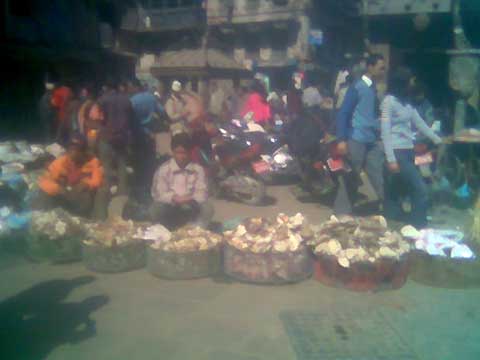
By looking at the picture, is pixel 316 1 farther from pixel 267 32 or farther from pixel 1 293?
pixel 1 293

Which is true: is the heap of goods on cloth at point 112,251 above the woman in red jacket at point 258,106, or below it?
below

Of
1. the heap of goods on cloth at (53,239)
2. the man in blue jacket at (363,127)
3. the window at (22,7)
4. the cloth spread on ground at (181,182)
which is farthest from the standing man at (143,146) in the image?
the window at (22,7)

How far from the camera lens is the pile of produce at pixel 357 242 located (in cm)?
482

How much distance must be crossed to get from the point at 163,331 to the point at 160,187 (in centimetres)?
230

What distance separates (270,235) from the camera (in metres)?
5.09

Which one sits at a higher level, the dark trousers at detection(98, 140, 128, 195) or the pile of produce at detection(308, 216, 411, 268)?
the dark trousers at detection(98, 140, 128, 195)

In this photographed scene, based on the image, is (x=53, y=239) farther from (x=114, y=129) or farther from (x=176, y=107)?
(x=176, y=107)

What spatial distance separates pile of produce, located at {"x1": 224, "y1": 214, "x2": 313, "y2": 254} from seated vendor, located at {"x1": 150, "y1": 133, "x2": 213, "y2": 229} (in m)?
0.72

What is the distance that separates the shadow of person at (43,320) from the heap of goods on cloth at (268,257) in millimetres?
1284

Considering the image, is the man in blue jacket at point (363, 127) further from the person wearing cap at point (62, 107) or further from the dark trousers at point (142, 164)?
the person wearing cap at point (62, 107)

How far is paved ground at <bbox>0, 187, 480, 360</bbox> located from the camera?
3713 millimetres

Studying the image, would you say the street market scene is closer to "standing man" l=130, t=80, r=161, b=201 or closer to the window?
"standing man" l=130, t=80, r=161, b=201

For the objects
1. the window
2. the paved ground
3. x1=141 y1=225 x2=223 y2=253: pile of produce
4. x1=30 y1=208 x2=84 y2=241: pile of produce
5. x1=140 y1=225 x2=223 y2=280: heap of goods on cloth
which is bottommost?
the paved ground

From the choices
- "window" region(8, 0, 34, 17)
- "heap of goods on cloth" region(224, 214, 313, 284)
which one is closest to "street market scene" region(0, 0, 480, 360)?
"heap of goods on cloth" region(224, 214, 313, 284)
